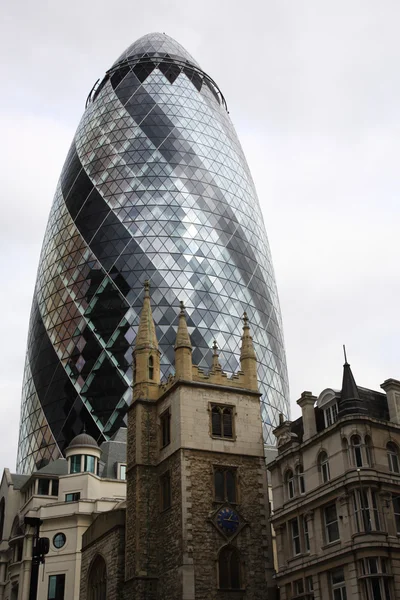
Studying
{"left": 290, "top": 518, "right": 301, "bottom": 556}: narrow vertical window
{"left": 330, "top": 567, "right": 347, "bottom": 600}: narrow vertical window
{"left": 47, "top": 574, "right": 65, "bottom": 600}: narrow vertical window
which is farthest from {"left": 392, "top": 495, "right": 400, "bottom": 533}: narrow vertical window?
{"left": 47, "top": 574, "right": 65, "bottom": 600}: narrow vertical window

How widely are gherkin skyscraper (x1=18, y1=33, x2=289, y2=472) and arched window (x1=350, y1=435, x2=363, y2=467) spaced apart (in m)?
27.3

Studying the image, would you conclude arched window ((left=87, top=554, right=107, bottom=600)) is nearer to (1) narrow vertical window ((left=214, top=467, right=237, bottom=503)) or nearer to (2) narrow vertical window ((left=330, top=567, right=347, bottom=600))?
(1) narrow vertical window ((left=214, top=467, right=237, bottom=503))

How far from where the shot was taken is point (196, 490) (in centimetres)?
3334

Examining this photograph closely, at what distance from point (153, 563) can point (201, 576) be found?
7.77ft

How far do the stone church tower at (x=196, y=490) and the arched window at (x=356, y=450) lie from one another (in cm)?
795

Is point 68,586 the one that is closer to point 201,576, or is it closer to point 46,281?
point 201,576

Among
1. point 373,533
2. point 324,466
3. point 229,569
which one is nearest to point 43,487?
point 229,569

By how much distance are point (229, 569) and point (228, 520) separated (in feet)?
6.01

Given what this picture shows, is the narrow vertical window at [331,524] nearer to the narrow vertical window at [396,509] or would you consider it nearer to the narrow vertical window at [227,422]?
A: the narrow vertical window at [396,509]

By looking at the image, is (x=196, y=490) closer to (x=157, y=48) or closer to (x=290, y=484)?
(x=290, y=484)

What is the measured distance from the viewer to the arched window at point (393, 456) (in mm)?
27906

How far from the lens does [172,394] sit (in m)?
36.0

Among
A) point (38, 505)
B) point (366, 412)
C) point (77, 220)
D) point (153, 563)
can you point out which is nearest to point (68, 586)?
point (38, 505)

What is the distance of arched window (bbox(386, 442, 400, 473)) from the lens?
27906 mm
